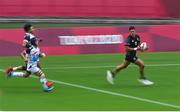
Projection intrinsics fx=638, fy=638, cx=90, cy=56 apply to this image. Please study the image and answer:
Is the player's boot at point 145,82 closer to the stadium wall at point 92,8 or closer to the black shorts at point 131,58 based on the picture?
the black shorts at point 131,58

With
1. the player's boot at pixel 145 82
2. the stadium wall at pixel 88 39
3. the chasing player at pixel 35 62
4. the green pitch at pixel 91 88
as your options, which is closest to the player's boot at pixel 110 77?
the green pitch at pixel 91 88

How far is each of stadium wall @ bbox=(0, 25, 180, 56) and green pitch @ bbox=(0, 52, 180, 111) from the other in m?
1.52

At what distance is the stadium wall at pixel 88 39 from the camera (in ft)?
89.9

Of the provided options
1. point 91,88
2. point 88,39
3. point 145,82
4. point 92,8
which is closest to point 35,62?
point 91,88

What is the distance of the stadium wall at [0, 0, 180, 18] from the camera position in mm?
36250

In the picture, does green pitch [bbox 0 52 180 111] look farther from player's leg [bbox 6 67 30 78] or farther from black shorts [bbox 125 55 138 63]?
black shorts [bbox 125 55 138 63]

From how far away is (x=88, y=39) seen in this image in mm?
28641

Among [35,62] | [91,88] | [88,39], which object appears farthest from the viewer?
[88,39]

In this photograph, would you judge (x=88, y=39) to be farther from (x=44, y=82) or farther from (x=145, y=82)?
(x=44, y=82)

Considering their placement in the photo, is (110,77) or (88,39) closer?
(110,77)

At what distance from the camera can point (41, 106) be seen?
1497 cm

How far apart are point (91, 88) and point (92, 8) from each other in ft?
64.4

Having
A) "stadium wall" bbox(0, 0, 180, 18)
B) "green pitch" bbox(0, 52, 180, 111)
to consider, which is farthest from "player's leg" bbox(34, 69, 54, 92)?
"stadium wall" bbox(0, 0, 180, 18)

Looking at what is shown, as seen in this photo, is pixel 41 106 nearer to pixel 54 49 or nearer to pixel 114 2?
pixel 54 49
